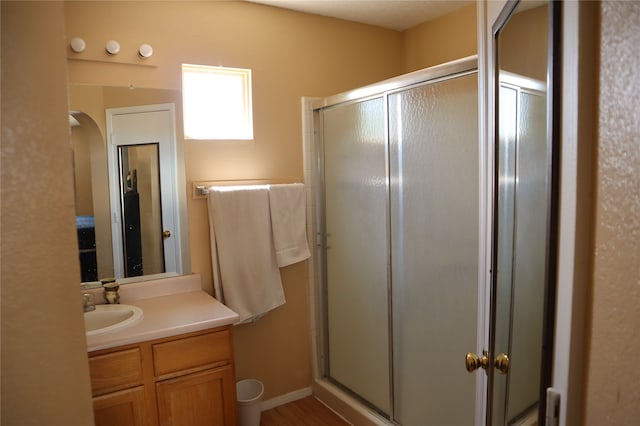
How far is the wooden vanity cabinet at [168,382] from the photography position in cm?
179

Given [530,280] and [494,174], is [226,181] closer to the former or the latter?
[494,174]

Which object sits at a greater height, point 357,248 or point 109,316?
point 357,248

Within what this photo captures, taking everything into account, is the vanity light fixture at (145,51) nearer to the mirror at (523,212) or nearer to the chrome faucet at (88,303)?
the chrome faucet at (88,303)

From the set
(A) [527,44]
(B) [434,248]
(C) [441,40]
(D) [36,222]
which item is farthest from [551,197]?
(C) [441,40]

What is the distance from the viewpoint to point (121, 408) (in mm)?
1823

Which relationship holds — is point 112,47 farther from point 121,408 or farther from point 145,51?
point 121,408

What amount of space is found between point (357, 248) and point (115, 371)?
1.37 m


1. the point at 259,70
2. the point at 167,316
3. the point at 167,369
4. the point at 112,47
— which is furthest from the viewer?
the point at 259,70

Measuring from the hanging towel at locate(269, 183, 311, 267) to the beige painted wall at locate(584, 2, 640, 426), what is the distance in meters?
2.04

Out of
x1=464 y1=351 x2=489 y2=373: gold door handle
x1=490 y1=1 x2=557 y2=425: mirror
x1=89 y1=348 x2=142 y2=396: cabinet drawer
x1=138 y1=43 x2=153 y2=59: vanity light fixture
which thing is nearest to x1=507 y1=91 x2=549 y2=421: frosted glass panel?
x1=490 y1=1 x2=557 y2=425: mirror

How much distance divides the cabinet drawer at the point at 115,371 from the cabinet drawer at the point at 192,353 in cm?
8

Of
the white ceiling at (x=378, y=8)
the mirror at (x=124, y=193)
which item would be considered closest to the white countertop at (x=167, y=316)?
the mirror at (x=124, y=193)

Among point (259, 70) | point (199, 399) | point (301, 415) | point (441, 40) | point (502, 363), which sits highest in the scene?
point (441, 40)

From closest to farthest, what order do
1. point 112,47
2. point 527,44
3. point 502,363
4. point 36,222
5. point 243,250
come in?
point 36,222 < point 527,44 < point 502,363 < point 112,47 < point 243,250
